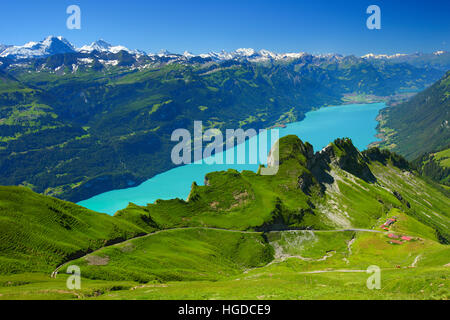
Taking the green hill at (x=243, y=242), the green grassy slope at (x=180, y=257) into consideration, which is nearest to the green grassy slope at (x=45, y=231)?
the green hill at (x=243, y=242)

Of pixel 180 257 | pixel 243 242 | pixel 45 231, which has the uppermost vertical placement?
pixel 45 231

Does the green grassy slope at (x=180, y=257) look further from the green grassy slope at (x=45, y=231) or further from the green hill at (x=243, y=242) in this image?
the green grassy slope at (x=45, y=231)

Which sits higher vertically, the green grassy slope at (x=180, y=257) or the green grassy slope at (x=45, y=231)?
the green grassy slope at (x=45, y=231)

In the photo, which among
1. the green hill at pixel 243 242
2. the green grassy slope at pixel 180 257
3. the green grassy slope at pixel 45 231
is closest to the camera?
the green hill at pixel 243 242

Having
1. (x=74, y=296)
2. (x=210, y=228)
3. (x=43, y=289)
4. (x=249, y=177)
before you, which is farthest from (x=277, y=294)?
(x=249, y=177)

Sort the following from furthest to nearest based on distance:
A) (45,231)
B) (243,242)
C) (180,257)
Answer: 1. (243,242)
2. (180,257)
3. (45,231)

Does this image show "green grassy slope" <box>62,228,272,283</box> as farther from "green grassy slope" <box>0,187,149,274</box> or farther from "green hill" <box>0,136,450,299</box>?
"green grassy slope" <box>0,187,149,274</box>

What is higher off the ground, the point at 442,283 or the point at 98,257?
the point at 442,283

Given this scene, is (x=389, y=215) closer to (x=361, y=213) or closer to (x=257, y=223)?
(x=361, y=213)

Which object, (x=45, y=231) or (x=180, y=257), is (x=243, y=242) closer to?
(x=180, y=257)

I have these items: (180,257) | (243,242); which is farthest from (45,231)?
(243,242)

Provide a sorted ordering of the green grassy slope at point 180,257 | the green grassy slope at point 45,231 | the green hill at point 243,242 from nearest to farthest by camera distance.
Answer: the green hill at point 243,242, the green grassy slope at point 45,231, the green grassy slope at point 180,257
